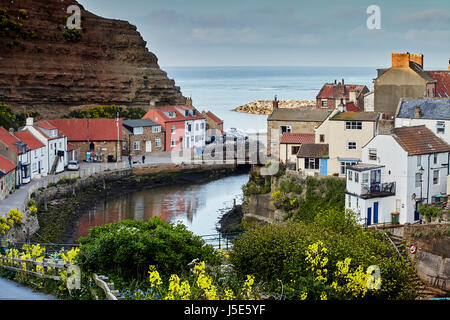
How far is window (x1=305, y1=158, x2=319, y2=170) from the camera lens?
38.5 metres

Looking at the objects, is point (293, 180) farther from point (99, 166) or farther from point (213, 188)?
point (99, 166)

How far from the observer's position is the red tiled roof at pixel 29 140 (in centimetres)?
4727

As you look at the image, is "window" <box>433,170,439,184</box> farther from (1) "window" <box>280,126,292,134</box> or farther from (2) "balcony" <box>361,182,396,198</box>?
(1) "window" <box>280,126,292,134</box>

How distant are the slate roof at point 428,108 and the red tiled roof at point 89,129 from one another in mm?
26466

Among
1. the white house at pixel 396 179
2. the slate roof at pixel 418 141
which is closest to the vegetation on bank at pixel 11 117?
the white house at pixel 396 179

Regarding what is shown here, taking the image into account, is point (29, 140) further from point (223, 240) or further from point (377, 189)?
point (377, 189)

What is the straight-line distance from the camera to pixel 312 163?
3862cm

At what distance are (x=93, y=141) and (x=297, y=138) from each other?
20.9m

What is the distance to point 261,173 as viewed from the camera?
41.9m

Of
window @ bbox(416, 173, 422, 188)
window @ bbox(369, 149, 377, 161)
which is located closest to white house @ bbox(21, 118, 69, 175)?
window @ bbox(369, 149, 377, 161)

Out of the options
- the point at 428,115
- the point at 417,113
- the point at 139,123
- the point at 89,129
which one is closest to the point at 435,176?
the point at 428,115

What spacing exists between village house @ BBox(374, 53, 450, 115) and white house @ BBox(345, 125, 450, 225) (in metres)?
11.7

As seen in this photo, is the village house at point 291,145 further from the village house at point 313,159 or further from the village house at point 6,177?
the village house at point 6,177
